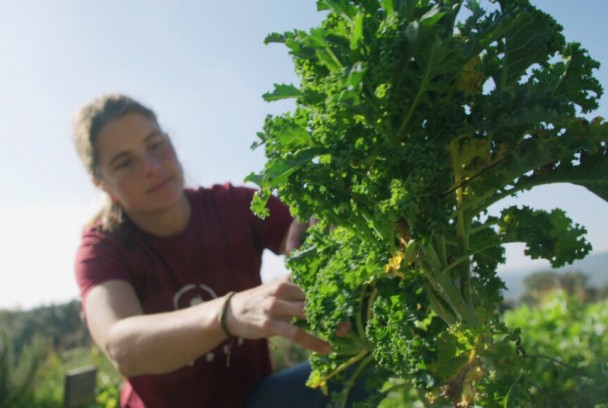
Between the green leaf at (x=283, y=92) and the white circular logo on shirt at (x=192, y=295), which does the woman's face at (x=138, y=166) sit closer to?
the white circular logo on shirt at (x=192, y=295)

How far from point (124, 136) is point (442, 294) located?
2107 mm

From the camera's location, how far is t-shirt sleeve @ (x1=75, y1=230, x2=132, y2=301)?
8.68 feet

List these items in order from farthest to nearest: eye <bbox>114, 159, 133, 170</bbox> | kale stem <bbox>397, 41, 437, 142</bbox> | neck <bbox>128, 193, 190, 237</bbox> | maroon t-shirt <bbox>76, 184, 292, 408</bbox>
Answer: neck <bbox>128, 193, 190, 237</bbox> < eye <bbox>114, 159, 133, 170</bbox> < maroon t-shirt <bbox>76, 184, 292, 408</bbox> < kale stem <bbox>397, 41, 437, 142</bbox>

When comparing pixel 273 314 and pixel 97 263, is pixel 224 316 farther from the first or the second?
pixel 97 263

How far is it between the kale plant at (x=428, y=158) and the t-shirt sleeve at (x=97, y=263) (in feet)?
5.02

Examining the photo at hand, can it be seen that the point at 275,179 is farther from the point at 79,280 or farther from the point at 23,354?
the point at 23,354

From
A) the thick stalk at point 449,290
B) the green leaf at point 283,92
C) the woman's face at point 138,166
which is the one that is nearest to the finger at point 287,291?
the thick stalk at point 449,290

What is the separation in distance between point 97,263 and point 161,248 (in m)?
0.39

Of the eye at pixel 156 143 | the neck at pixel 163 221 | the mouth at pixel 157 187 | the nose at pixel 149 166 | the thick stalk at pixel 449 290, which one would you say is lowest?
the thick stalk at pixel 449 290

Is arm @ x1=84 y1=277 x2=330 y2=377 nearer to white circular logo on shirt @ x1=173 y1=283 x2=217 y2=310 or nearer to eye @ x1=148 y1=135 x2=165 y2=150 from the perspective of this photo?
white circular logo on shirt @ x1=173 y1=283 x2=217 y2=310

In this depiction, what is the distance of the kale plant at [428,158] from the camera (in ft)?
3.80

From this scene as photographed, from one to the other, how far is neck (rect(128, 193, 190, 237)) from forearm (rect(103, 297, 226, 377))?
0.84 metres

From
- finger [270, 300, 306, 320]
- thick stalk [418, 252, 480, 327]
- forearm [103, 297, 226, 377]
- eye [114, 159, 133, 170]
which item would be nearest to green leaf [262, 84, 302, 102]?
thick stalk [418, 252, 480, 327]

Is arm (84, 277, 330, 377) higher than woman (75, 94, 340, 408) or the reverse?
the reverse
